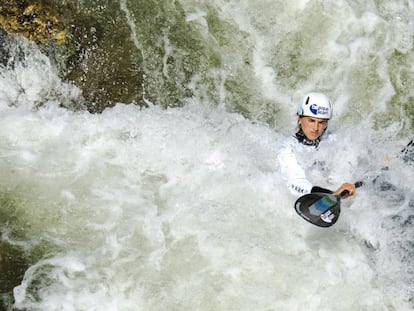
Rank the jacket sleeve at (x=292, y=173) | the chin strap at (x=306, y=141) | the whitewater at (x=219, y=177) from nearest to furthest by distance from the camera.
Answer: the whitewater at (x=219, y=177)
the jacket sleeve at (x=292, y=173)
the chin strap at (x=306, y=141)

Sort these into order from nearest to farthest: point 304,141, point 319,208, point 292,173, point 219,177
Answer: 1. point 319,208
2. point 292,173
3. point 304,141
4. point 219,177

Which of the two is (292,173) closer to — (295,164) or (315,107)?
(295,164)

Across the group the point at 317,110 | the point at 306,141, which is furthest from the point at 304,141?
the point at 317,110

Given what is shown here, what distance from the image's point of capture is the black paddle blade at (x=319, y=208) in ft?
17.5

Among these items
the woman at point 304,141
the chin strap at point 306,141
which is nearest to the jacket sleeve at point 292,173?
the woman at point 304,141

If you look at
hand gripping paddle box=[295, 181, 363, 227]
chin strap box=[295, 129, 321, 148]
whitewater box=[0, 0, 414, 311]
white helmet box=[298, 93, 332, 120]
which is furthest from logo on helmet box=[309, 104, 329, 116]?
hand gripping paddle box=[295, 181, 363, 227]

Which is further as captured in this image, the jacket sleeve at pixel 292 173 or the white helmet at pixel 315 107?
the white helmet at pixel 315 107

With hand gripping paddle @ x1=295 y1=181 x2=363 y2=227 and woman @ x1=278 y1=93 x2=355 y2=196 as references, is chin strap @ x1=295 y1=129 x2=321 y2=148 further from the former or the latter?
hand gripping paddle @ x1=295 y1=181 x2=363 y2=227

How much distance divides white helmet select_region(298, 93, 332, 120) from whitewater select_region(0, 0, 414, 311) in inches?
14.6

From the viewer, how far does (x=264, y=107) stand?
7688 millimetres

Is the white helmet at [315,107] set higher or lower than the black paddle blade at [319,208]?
higher

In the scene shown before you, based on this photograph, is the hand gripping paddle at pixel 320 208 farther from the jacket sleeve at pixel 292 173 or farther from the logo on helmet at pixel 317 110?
the logo on helmet at pixel 317 110

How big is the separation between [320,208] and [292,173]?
0.56m

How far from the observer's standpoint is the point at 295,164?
582 centimetres
